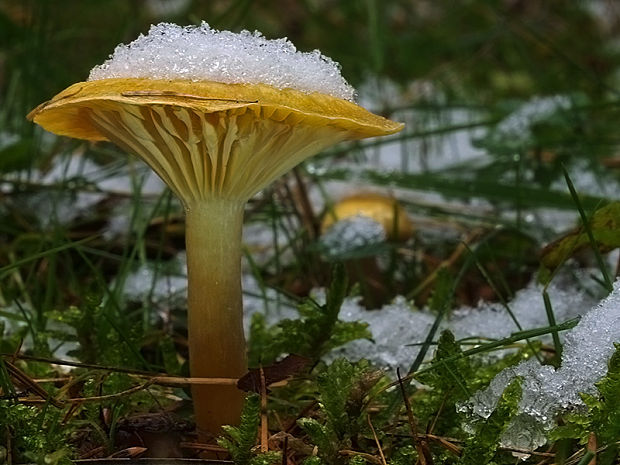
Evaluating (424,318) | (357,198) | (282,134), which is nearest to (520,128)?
(357,198)

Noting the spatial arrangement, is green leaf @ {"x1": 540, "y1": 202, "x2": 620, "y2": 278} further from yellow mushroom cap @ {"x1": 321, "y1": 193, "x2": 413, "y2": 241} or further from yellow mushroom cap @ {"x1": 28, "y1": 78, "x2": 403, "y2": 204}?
yellow mushroom cap @ {"x1": 321, "y1": 193, "x2": 413, "y2": 241}

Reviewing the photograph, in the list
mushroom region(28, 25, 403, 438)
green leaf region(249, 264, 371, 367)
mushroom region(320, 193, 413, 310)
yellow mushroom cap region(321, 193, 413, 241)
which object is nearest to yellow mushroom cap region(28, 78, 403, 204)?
mushroom region(28, 25, 403, 438)

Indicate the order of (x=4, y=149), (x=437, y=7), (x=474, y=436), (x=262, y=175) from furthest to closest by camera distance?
(x=437, y=7), (x=4, y=149), (x=262, y=175), (x=474, y=436)

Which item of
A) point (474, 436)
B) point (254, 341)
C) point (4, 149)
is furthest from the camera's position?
point (4, 149)

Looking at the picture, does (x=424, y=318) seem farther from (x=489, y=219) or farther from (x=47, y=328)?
(x=47, y=328)

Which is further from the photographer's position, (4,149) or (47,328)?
(4,149)

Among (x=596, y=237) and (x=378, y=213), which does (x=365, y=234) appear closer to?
(x=378, y=213)

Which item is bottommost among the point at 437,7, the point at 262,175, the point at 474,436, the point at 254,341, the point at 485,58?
the point at 474,436
